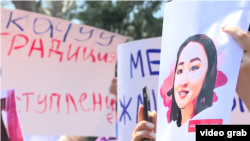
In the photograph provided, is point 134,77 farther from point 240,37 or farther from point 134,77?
point 240,37

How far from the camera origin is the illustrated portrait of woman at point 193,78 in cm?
75

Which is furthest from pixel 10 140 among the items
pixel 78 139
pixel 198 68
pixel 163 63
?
pixel 198 68

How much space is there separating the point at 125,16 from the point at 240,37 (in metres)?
9.87

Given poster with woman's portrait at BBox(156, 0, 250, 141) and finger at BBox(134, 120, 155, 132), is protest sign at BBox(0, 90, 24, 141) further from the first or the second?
poster with woman's portrait at BBox(156, 0, 250, 141)

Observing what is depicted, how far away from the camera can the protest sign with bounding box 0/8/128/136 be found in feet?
6.19

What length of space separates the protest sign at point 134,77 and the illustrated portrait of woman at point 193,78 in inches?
24.3

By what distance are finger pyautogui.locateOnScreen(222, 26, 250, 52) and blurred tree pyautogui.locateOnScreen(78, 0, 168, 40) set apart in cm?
909

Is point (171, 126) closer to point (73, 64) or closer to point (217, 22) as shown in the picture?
point (217, 22)

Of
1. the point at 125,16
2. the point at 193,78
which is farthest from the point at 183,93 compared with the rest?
the point at 125,16

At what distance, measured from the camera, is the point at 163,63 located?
2.97 ft

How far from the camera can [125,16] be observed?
1042 cm

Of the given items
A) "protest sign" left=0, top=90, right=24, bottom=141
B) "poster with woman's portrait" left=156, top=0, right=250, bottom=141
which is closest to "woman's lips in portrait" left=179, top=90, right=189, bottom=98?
"poster with woman's portrait" left=156, top=0, right=250, bottom=141

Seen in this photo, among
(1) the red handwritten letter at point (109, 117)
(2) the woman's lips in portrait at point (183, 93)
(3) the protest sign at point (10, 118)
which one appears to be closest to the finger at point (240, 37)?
(2) the woman's lips in portrait at point (183, 93)

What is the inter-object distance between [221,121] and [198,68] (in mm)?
151
